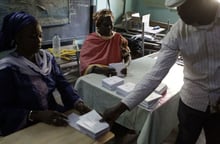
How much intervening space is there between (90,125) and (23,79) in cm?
49

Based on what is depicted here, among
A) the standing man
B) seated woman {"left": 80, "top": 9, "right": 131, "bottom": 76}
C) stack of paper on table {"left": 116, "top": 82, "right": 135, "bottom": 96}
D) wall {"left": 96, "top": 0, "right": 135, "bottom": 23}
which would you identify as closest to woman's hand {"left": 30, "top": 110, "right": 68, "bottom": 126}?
the standing man

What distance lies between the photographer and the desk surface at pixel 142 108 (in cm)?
162

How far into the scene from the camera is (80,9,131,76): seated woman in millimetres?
2320

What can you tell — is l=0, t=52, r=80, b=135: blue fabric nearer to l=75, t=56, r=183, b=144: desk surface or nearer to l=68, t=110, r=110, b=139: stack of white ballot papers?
l=68, t=110, r=110, b=139: stack of white ballot papers

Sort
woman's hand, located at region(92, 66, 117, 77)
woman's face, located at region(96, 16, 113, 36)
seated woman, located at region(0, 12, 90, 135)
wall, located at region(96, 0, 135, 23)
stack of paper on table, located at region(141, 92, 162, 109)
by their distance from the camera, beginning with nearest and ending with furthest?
seated woman, located at region(0, 12, 90, 135) → stack of paper on table, located at region(141, 92, 162, 109) → woman's hand, located at region(92, 66, 117, 77) → woman's face, located at region(96, 16, 113, 36) → wall, located at region(96, 0, 135, 23)

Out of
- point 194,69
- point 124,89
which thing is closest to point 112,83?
point 124,89

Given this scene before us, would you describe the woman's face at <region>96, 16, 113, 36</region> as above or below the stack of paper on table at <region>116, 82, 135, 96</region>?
above

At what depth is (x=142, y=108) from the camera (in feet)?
5.32

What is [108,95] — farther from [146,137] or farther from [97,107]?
[146,137]

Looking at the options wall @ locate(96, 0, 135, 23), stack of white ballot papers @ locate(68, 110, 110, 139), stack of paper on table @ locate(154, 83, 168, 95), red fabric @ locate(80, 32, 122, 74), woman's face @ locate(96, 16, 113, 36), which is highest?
wall @ locate(96, 0, 135, 23)

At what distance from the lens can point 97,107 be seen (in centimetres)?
193

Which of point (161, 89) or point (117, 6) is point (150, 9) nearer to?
point (117, 6)

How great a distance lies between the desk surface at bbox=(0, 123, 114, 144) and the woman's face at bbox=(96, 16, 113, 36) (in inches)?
52.4

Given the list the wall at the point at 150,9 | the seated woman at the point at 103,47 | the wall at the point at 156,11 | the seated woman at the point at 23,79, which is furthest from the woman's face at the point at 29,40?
the wall at the point at 156,11
